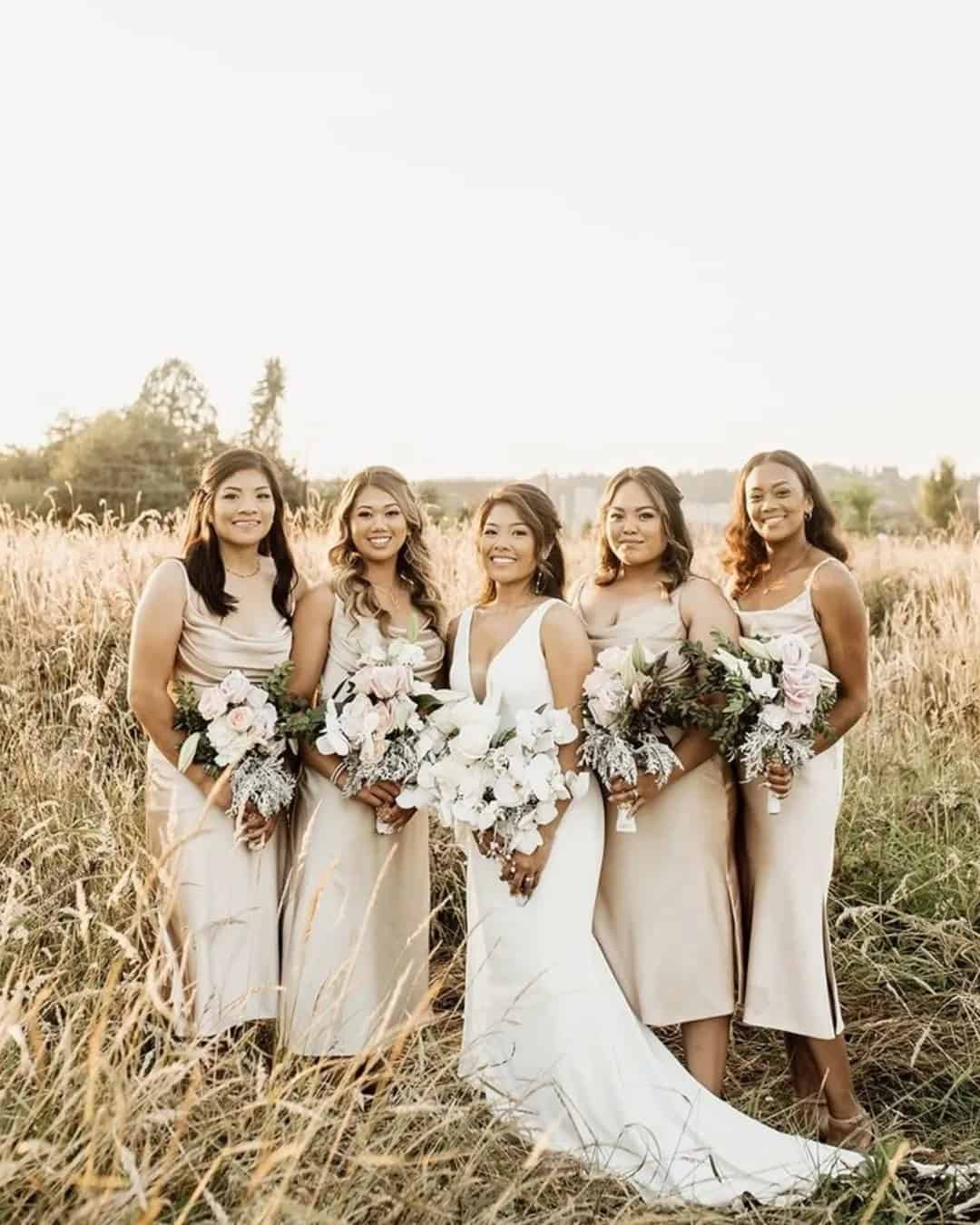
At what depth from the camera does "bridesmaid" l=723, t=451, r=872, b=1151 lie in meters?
4.45

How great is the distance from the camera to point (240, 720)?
4273 mm

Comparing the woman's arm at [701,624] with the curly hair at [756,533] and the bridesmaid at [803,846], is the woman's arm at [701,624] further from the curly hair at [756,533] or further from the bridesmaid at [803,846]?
the curly hair at [756,533]

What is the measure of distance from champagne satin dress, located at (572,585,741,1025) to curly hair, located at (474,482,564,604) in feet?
0.96

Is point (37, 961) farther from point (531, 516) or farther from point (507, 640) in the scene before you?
point (531, 516)

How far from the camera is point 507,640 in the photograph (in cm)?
449

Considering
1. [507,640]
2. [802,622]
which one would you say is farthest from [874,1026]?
[507,640]

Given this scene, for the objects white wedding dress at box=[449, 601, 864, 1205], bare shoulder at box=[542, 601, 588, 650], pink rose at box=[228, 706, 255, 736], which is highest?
bare shoulder at box=[542, 601, 588, 650]

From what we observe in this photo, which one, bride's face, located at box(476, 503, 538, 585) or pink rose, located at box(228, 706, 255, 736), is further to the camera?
bride's face, located at box(476, 503, 538, 585)

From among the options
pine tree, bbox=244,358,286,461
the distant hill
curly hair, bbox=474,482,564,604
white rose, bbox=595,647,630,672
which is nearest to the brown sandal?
white rose, bbox=595,647,630,672

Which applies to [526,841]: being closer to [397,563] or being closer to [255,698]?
[255,698]

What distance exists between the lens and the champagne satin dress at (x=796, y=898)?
4449 millimetres

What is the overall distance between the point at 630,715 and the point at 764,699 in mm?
461

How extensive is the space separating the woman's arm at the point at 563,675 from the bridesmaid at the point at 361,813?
468 mm

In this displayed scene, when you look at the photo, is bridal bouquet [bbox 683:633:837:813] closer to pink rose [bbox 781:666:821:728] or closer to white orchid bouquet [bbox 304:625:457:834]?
pink rose [bbox 781:666:821:728]
